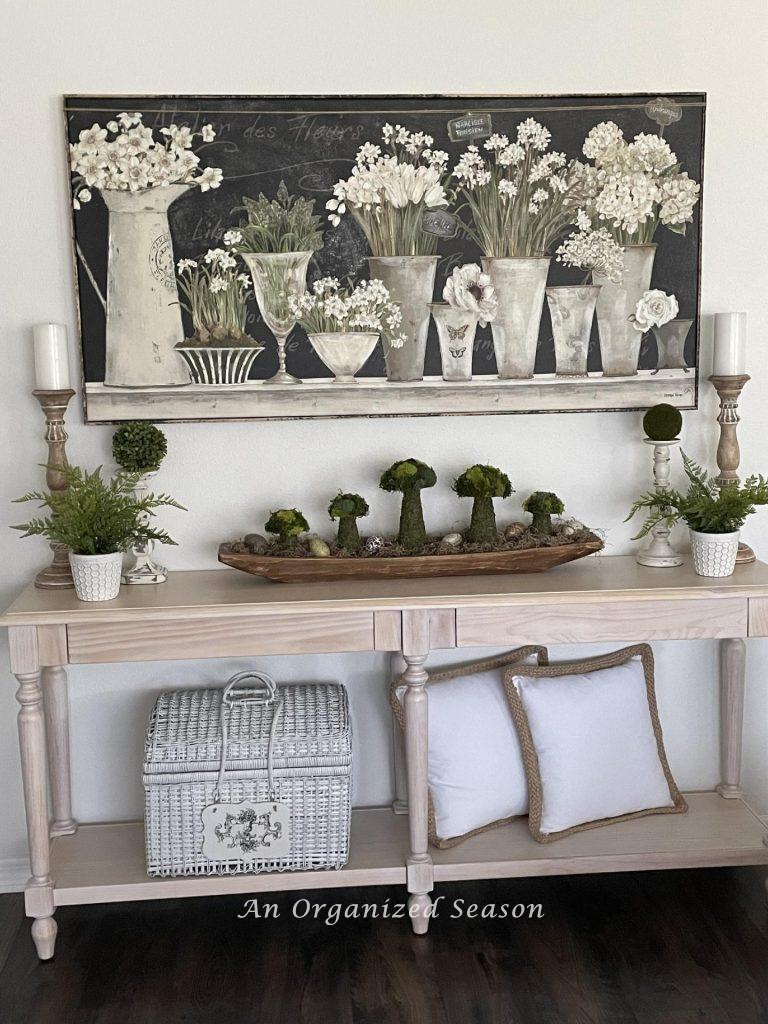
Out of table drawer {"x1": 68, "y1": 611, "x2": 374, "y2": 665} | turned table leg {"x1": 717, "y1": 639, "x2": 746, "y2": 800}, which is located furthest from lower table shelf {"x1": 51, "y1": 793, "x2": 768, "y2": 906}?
table drawer {"x1": 68, "y1": 611, "x2": 374, "y2": 665}

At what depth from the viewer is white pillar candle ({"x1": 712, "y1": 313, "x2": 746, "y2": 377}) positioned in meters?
2.64

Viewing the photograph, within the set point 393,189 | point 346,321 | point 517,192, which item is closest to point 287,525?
point 346,321

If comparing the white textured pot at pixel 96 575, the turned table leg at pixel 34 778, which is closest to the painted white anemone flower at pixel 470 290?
the white textured pot at pixel 96 575

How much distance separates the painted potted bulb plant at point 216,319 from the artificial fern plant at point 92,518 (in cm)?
35

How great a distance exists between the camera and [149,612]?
7.69 ft

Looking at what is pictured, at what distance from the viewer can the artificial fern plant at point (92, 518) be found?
2414 millimetres

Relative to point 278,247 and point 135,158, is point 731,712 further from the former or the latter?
point 135,158

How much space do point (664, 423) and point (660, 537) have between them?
0.95 feet

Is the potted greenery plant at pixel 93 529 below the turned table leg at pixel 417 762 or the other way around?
the other way around

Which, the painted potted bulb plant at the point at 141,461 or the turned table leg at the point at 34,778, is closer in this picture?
the turned table leg at the point at 34,778

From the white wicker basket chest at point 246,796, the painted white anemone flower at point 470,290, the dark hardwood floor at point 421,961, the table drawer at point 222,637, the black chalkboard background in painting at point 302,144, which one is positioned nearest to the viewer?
the dark hardwood floor at point 421,961

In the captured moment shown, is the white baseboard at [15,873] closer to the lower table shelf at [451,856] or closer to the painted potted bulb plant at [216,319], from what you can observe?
the lower table shelf at [451,856]

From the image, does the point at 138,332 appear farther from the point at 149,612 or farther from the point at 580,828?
the point at 580,828

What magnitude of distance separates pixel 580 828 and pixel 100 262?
1861mm
